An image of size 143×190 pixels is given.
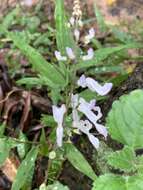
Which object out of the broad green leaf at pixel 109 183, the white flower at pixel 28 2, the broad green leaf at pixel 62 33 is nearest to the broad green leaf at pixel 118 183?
the broad green leaf at pixel 109 183

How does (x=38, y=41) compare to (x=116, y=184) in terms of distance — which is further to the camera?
(x=38, y=41)

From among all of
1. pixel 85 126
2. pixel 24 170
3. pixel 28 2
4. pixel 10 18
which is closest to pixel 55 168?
pixel 24 170

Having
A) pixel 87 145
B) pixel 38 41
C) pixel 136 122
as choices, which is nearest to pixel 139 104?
pixel 136 122

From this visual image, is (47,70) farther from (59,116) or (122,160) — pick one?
(122,160)

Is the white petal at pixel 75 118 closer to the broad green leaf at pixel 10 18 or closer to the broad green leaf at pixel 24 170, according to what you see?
the broad green leaf at pixel 24 170

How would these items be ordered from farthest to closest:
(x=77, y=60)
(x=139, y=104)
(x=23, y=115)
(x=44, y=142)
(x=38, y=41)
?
(x=38, y=41) → (x=23, y=115) → (x=44, y=142) → (x=77, y=60) → (x=139, y=104)

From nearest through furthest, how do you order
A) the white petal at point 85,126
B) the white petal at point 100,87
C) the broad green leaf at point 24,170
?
the white petal at point 100,87 → the white petal at point 85,126 → the broad green leaf at point 24,170

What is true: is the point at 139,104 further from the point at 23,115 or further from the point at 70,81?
the point at 23,115
